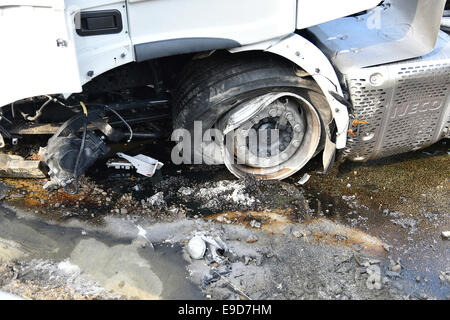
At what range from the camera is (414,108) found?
12.2 feet

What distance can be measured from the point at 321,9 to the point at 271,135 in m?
1.09

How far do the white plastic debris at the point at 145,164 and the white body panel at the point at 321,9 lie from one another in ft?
5.51

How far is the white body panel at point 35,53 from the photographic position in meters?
2.71

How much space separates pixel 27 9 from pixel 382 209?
2.89 meters

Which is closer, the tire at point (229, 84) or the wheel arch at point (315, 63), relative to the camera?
the wheel arch at point (315, 63)

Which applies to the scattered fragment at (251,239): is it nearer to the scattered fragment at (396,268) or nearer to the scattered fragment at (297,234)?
the scattered fragment at (297,234)

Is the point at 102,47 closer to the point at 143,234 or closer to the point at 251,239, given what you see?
the point at 143,234

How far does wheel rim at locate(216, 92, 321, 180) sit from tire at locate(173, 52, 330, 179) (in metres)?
0.09

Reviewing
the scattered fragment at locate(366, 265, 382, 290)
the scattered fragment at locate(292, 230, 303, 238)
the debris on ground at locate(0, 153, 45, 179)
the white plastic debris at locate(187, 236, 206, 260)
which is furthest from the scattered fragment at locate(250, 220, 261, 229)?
the debris on ground at locate(0, 153, 45, 179)

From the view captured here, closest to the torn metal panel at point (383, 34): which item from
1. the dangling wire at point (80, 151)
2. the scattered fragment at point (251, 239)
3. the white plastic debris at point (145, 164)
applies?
the scattered fragment at point (251, 239)

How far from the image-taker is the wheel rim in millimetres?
3594

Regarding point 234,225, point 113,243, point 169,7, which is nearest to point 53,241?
point 113,243

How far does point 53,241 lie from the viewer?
329 centimetres

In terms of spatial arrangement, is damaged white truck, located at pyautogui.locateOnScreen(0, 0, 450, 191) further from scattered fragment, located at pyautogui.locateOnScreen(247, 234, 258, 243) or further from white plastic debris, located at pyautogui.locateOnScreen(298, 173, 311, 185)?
scattered fragment, located at pyautogui.locateOnScreen(247, 234, 258, 243)
